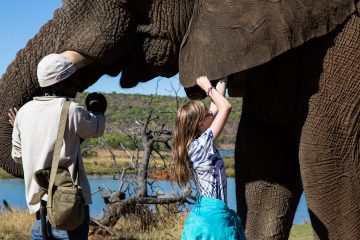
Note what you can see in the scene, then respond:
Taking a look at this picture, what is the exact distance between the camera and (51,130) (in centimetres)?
340

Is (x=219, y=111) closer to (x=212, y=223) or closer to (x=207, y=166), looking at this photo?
(x=207, y=166)

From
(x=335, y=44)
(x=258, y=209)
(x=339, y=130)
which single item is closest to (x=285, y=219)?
(x=258, y=209)

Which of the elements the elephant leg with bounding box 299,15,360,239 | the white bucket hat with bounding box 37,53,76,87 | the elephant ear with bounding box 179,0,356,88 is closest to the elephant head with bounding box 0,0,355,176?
the elephant ear with bounding box 179,0,356,88

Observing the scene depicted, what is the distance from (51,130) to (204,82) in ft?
2.91

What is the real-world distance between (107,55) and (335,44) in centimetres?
136

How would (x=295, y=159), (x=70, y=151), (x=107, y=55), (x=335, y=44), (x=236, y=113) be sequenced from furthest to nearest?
(x=236, y=113)
(x=295, y=159)
(x=107, y=55)
(x=335, y=44)
(x=70, y=151)

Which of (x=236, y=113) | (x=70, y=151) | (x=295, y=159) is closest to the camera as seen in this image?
(x=70, y=151)

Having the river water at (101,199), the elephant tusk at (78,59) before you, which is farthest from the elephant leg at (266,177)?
the river water at (101,199)

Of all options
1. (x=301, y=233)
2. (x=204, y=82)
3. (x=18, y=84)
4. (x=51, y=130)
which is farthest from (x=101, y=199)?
(x=51, y=130)

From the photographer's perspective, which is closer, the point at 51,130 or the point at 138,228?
the point at 51,130

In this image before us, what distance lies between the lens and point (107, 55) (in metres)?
4.21

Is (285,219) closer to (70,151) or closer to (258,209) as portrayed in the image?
(258,209)

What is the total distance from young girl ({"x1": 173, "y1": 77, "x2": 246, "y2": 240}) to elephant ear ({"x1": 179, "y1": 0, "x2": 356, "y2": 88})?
0.83 feet

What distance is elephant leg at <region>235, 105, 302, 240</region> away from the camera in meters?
4.70
